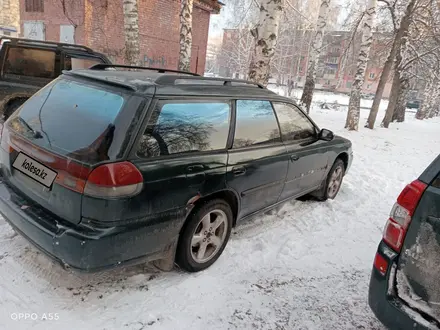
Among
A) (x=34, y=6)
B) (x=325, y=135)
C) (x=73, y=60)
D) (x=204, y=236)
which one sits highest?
(x=34, y=6)

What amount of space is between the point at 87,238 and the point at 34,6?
14.4 meters

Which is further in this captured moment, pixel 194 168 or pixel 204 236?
pixel 204 236

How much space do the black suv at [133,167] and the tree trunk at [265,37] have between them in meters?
3.53

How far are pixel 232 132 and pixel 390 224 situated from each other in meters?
1.54

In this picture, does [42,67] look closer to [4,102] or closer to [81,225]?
[4,102]

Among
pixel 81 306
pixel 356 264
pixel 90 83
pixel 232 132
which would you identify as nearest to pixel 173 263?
pixel 81 306

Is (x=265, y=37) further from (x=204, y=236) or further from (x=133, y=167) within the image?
(x=133, y=167)

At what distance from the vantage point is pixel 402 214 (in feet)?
7.16

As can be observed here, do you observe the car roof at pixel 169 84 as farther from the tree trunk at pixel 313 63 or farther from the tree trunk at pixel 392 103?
the tree trunk at pixel 392 103

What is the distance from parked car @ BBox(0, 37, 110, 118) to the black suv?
11.7 feet

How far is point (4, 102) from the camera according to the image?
236 inches

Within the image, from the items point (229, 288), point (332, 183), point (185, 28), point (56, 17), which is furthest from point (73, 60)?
point (56, 17)

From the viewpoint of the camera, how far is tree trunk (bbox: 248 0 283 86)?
655cm

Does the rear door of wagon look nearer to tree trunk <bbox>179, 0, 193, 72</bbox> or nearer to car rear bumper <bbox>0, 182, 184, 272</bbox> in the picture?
car rear bumper <bbox>0, 182, 184, 272</bbox>
